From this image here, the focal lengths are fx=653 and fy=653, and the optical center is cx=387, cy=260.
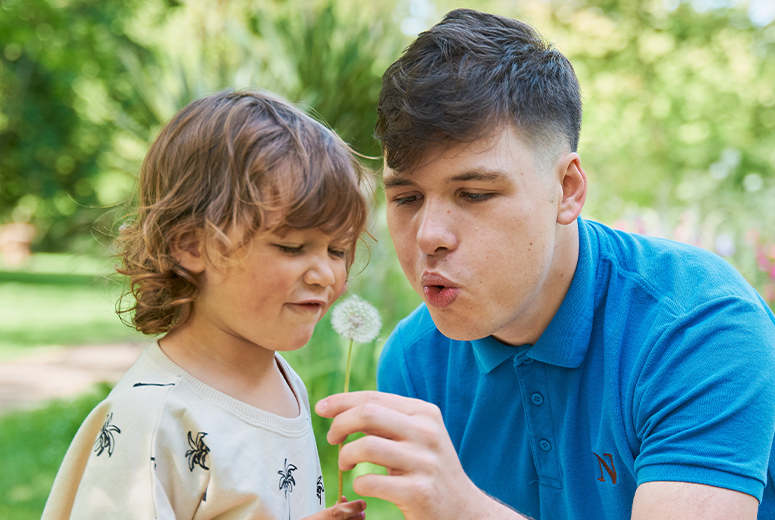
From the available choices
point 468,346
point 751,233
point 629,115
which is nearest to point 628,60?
point 629,115

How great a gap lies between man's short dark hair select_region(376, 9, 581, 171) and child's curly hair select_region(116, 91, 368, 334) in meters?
0.30

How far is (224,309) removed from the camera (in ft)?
4.80

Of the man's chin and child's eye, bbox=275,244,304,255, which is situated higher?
child's eye, bbox=275,244,304,255

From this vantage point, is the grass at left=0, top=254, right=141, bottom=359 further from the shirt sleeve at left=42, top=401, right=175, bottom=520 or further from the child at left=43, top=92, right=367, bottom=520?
the shirt sleeve at left=42, top=401, right=175, bottom=520

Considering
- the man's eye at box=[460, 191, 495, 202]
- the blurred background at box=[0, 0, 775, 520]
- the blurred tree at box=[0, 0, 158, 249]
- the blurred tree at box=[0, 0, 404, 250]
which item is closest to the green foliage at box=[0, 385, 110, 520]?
the blurred background at box=[0, 0, 775, 520]

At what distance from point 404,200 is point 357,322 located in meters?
0.43

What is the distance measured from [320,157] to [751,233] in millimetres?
4972

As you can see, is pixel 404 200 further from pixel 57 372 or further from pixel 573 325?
pixel 57 372

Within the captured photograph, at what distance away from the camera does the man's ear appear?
1.95m

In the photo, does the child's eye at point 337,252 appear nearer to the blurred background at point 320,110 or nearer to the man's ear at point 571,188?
the man's ear at point 571,188

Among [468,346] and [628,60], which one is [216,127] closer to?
[468,346]

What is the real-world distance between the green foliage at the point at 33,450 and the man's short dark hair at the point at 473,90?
3602 millimetres

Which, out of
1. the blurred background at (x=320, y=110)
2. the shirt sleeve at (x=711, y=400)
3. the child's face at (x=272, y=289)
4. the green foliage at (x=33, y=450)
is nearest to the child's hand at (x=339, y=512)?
the child's face at (x=272, y=289)

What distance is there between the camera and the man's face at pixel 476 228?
1744 mm
